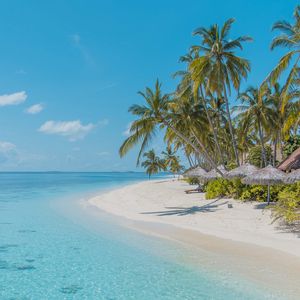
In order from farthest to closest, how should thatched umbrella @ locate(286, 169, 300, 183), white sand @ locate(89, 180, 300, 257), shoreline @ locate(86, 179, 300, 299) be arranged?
1. thatched umbrella @ locate(286, 169, 300, 183)
2. white sand @ locate(89, 180, 300, 257)
3. shoreline @ locate(86, 179, 300, 299)

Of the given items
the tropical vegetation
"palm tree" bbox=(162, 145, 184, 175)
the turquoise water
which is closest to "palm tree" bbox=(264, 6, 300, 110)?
the tropical vegetation

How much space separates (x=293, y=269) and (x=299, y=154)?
10370 mm

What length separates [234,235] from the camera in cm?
953

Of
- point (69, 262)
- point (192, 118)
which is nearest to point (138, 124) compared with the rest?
point (192, 118)

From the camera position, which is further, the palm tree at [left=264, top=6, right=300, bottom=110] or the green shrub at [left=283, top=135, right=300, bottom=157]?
the green shrub at [left=283, top=135, right=300, bottom=157]

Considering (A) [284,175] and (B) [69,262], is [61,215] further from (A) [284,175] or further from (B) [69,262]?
(A) [284,175]

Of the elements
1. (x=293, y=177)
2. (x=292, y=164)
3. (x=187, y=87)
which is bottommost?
(x=293, y=177)

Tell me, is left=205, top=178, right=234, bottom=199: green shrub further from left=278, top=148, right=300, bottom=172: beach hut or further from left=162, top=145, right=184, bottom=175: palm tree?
left=162, top=145, right=184, bottom=175: palm tree

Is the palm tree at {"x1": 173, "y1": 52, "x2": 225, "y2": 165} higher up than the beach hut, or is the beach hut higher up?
the palm tree at {"x1": 173, "y1": 52, "x2": 225, "y2": 165}

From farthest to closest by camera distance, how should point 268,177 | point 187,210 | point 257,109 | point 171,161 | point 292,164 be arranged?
1. point 171,161
2. point 257,109
3. point 292,164
4. point 187,210
5. point 268,177

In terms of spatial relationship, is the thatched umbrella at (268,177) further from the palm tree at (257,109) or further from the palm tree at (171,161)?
the palm tree at (171,161)

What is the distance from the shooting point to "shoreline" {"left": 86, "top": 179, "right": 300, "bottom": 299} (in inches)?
260

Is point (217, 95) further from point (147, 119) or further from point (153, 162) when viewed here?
point (153, 162)

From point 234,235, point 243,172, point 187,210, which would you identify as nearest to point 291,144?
point 243,172
